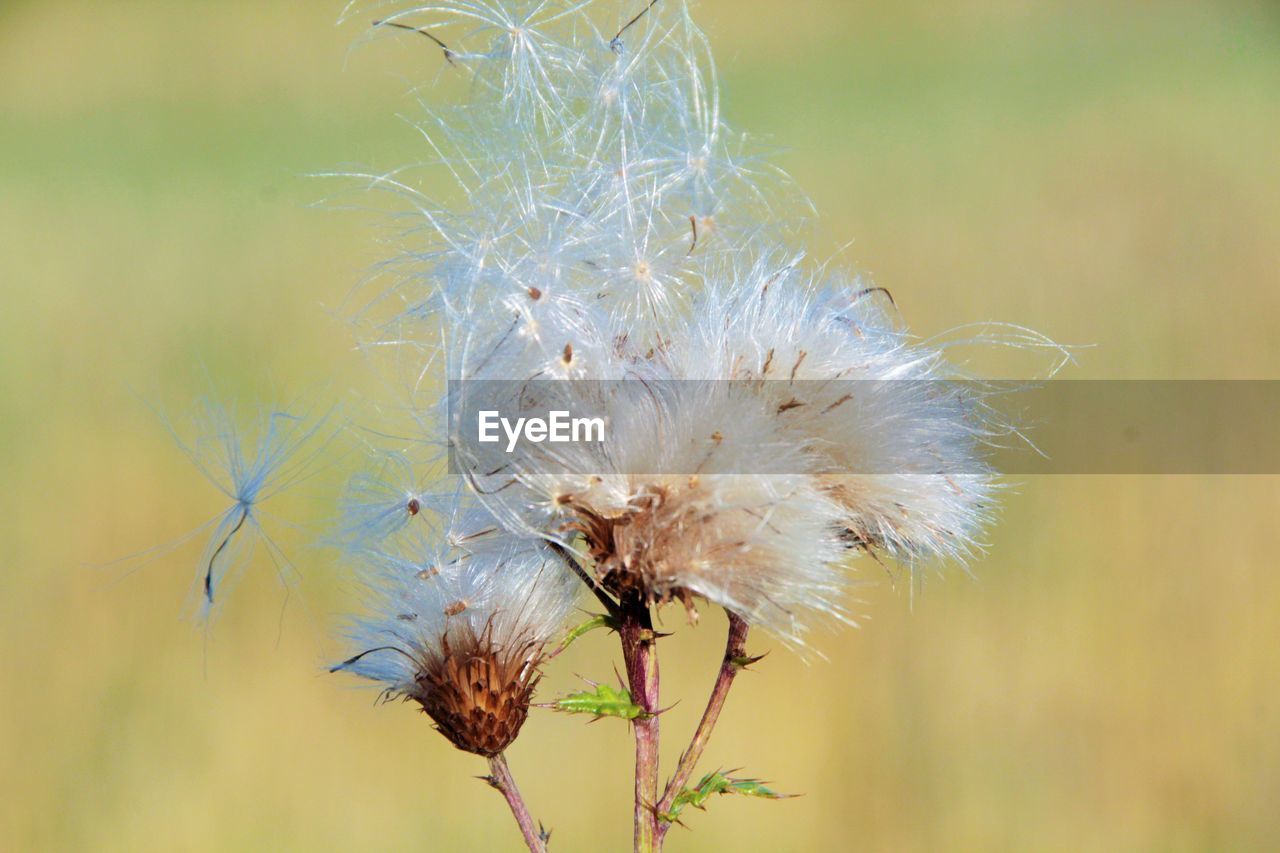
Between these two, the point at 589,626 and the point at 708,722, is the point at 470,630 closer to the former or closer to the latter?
the point at 589,626

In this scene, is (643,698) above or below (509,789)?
above

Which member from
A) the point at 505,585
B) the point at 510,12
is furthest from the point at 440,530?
the point at 510,12

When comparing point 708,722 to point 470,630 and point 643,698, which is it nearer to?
point 643,698

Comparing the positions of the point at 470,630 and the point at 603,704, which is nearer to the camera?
the point at 603,704

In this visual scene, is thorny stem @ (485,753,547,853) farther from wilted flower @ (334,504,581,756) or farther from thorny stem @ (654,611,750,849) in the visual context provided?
thorny stem @ (654,611,750,849)

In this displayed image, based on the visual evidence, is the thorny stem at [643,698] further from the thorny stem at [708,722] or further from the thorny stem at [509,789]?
the thorny stem at [509,789]

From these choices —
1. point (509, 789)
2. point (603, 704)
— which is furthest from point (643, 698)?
point (509, 789)

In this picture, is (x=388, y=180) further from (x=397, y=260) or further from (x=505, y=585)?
(x=505, y=585)
